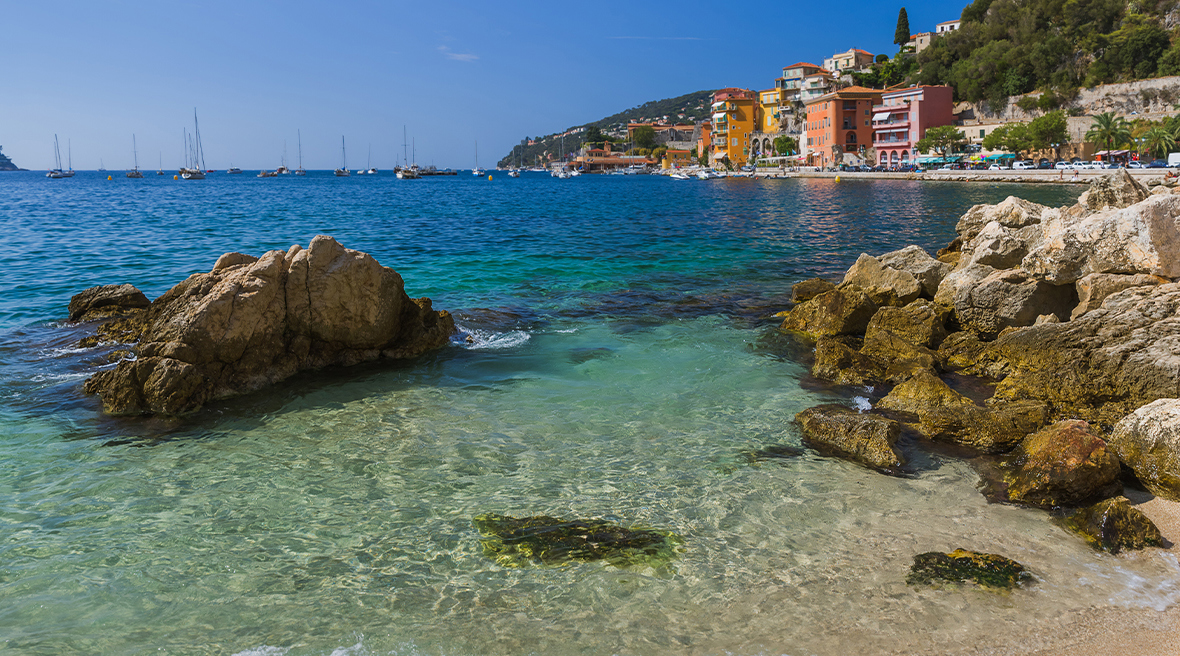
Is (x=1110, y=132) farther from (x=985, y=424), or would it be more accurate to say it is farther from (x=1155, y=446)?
(x=1155, y=446)

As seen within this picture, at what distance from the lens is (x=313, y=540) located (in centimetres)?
571

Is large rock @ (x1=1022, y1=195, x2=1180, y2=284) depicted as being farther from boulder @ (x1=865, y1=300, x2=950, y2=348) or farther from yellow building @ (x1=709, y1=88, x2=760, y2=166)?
yellow building @ (x1=709, y1=88, x2=760, y2=166)

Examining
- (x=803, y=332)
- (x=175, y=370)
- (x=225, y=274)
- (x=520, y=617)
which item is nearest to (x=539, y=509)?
(x=520, y=617)

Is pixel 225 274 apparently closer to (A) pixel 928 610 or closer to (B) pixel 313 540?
(B) pixel 313 540

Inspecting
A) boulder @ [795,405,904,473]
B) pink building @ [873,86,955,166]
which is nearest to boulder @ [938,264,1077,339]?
boulder @ [795,405,904,473]

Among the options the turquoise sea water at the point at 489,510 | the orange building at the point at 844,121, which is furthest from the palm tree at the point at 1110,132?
the turquoise sea water at the point at 489,510

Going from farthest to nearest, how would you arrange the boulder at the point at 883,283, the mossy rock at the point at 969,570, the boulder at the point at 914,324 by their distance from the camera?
the boulder at the point at 883,283, the boulder at the point at 914,324, the mossy rock at the point at 969,570

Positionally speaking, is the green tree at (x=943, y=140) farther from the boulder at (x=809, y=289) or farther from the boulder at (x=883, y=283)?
the boulder at (x=883, y=283)

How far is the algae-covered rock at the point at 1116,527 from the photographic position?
5.38 meters

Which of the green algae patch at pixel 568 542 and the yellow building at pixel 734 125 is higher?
the yellow building at pixel 734 125

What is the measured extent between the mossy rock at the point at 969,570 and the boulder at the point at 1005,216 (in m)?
9.53

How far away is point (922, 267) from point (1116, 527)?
810 centimetres

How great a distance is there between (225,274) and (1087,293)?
11.8 meters

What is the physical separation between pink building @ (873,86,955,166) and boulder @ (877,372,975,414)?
92.1 meters
